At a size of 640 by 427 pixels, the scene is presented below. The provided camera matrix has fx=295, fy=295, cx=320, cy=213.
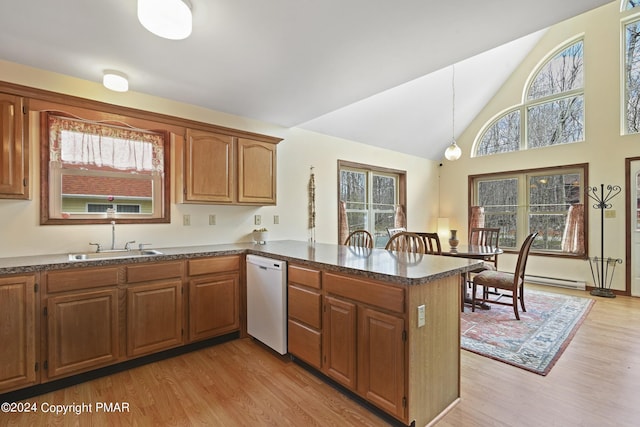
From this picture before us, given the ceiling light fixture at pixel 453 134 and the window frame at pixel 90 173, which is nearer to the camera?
the window frame at pixel 90 173

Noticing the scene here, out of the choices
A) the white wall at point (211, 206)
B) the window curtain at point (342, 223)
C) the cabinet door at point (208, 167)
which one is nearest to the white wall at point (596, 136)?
the white wall at point (211, 206)

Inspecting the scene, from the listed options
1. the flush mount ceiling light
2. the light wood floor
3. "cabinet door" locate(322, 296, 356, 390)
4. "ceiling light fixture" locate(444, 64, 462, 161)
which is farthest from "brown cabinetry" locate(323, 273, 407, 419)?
"ceiling light fixture" locate(444, 64, 462, 161)

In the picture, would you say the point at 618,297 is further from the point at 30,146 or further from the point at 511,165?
the point at 30,146

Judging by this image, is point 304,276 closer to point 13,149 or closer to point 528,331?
point 13,149

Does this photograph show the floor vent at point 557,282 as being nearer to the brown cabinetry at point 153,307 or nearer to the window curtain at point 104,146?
the brown cabinetry at point 153,307

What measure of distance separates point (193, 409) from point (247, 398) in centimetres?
34

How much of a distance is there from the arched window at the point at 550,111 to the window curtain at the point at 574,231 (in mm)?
1193

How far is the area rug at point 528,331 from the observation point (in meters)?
2.56

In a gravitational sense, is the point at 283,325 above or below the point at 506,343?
above

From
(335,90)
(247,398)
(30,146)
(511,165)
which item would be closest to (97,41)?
(30,146)

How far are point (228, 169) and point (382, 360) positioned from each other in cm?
237

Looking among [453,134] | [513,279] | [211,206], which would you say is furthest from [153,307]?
[453,134]

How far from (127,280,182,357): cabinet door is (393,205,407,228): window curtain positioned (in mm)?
4274

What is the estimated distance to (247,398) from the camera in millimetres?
2010
